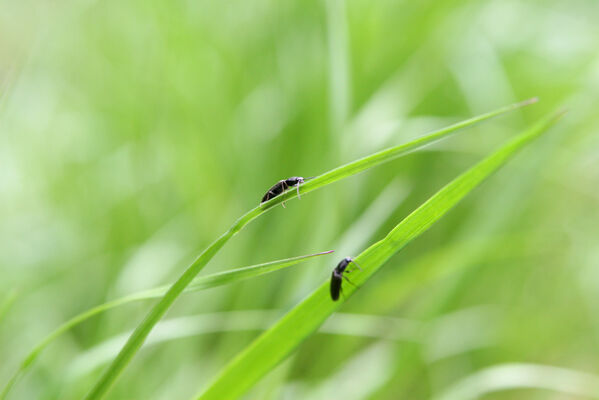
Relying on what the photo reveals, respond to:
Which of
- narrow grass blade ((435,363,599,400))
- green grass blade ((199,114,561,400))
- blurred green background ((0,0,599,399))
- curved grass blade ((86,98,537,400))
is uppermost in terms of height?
blurred green background ((0,0,599,399))

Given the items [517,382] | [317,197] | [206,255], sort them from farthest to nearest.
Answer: [317,197]
[517,382]
[206,255]

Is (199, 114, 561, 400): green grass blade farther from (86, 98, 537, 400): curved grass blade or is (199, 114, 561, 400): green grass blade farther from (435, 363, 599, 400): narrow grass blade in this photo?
(435, 363, 599, 400): narrow grass blade

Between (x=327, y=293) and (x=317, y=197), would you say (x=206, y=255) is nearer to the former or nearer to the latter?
(x=327, y=293)

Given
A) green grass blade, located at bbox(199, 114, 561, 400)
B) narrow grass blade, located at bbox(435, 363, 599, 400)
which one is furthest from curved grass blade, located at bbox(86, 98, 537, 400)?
narrow grass blade, located at bbox(435, 363, 599, 400)

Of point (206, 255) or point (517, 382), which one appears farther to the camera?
point (517, 382)

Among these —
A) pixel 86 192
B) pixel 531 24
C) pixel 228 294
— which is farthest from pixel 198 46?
pixel 531 24

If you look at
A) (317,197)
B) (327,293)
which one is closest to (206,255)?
(327,293)
